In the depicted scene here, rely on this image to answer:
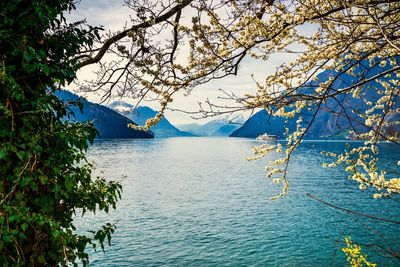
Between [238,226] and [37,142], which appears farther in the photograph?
[238,226]

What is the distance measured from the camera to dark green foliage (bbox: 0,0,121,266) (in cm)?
429

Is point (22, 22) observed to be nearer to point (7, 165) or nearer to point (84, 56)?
point (84, 56)

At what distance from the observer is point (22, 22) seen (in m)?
4.45

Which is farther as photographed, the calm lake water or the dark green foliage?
the calm lake water

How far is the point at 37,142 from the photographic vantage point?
4.58 m

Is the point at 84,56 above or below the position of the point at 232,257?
above

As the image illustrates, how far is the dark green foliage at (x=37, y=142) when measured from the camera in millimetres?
4293

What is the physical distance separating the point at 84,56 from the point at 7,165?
2.15m

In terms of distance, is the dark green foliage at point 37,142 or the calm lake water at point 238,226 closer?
the dark green foliage at point 37,142

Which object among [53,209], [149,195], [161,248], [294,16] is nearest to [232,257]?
[161,248]

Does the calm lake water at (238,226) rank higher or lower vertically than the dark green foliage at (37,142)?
lower

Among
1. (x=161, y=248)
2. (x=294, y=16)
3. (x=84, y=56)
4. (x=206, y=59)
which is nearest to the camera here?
(x=294, y=16)

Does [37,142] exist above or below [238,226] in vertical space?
above

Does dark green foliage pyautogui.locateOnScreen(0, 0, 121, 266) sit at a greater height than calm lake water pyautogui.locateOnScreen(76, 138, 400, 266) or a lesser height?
greater
